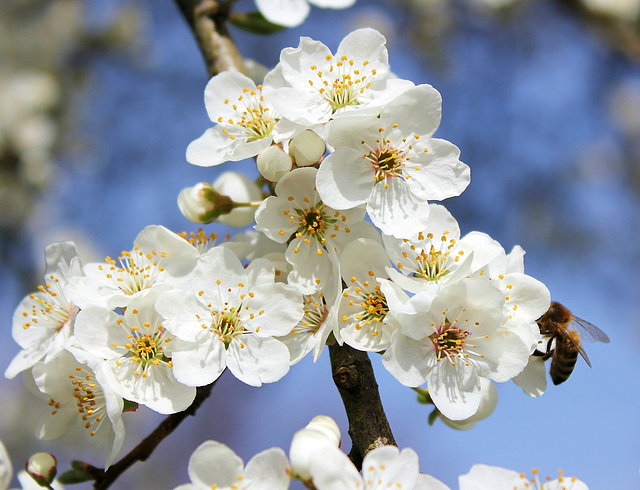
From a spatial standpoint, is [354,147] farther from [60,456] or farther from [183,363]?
[60,456]

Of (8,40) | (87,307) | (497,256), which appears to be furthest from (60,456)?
(497,256)

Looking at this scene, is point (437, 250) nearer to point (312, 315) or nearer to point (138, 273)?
point (312, 315)

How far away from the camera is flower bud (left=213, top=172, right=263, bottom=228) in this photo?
1.88m

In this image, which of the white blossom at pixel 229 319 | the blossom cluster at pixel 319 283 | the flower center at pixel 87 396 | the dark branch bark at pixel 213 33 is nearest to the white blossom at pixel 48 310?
the blossom cluster at pixel 319 283

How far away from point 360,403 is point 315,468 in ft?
0.88

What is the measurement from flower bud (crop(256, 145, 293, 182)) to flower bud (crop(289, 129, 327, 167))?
2cm

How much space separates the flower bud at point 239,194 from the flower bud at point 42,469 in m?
0.78

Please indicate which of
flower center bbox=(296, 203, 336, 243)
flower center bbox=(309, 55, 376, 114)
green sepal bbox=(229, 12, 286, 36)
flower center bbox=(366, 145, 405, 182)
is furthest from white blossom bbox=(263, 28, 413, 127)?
green sepal bbox=(229, 12, 286, 36)

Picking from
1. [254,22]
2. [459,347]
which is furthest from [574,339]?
[254,22]

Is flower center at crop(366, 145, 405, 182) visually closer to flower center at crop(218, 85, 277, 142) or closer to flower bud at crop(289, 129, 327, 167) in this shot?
flower bud at crop(289, 129, 327, 167)

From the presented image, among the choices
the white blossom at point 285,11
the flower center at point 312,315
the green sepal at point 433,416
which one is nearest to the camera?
the flower center at point 312,315

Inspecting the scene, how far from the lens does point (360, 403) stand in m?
1.39

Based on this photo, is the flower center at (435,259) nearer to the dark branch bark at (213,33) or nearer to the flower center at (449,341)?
the flower center at (449,341)

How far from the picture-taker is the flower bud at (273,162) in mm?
1479
